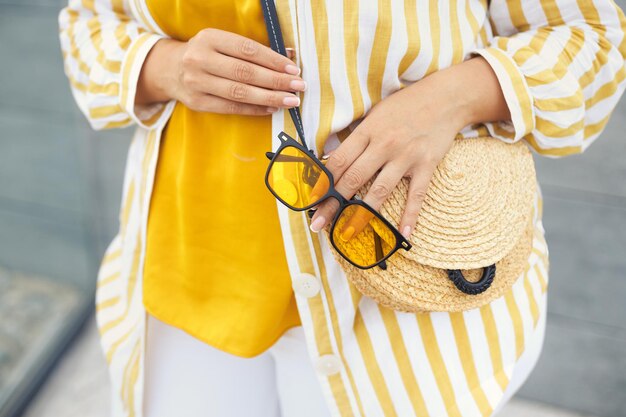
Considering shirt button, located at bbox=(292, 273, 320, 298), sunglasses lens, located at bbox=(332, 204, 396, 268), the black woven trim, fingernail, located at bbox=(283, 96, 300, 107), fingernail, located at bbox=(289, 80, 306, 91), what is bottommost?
shirt button, located at bbox=(292, 273, 320, 298)

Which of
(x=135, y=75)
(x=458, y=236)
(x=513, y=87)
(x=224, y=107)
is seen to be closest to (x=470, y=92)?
(x=513, y=87)

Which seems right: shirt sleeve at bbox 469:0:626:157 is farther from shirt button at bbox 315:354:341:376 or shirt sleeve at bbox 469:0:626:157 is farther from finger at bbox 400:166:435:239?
shirt button at bbox 315:354:341:376

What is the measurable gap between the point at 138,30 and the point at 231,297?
1.23 feet

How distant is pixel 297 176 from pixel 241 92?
0.12 m

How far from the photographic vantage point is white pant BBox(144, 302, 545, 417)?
79cm

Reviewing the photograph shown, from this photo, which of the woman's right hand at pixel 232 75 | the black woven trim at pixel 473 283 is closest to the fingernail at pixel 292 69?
the woman's right hand at pixel 232 75

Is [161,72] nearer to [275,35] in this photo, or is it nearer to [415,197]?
[275,35]

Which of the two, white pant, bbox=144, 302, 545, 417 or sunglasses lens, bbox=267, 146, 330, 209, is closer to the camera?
sunglasses lens, bbox=267, 146, 330, 209

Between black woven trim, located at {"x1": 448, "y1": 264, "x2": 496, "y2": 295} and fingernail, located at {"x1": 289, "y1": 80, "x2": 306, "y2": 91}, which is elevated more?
fingernail, located at {"x1": 289, "y1": 80, "x2": 306, "y2": 91}

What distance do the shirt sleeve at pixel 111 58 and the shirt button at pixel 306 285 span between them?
0.28m

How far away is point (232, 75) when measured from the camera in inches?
24.5

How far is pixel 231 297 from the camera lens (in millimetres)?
739

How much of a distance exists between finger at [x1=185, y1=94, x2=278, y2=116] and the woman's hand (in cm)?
10

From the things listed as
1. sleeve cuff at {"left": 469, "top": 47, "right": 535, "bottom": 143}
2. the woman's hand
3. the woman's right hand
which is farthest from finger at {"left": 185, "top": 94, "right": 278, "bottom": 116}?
sleeve cuff at {"left": 469, "top": 47, "right": 535, "bottom": 143}
